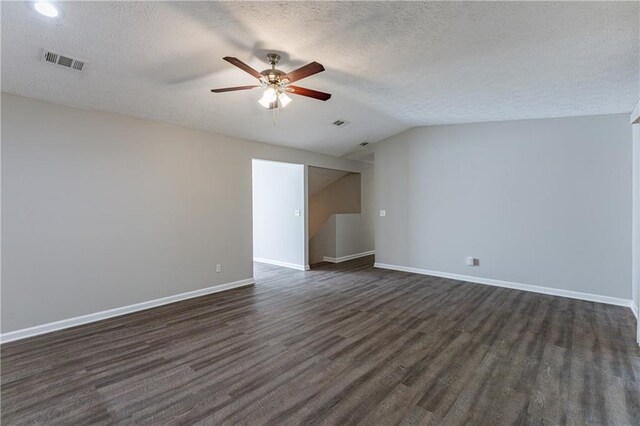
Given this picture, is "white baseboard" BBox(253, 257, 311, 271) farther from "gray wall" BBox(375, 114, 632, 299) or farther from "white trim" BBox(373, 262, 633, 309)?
"white trim" BBox(373, 262, 633, 309)

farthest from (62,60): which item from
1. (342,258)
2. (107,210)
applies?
(342,258)

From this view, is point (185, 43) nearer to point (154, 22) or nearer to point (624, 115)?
point (154, 22)

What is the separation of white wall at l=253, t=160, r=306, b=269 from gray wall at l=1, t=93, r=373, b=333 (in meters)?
1.59

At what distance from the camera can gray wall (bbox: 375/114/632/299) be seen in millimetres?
4297

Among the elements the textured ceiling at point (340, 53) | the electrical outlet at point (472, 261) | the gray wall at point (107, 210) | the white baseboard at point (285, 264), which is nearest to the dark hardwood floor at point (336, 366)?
the gray wall at point (107, 210)

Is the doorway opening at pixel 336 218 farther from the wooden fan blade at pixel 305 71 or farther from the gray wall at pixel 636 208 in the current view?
the gray wall at pixel 636 208

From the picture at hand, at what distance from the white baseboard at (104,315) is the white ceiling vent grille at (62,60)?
2.77 metres

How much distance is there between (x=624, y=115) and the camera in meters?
4.21

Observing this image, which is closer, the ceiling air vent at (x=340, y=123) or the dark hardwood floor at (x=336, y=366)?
the dark hardwood floor at (x=336, y=366)

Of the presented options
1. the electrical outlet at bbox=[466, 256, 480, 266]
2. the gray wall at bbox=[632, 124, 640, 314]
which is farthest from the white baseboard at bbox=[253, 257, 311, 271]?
the gray wall at bbox=[632, 124, 640, 314]

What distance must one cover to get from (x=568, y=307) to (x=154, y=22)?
19.1 ft

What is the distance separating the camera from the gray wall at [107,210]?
3201 millimetres

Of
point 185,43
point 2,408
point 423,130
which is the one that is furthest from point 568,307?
point 2,408

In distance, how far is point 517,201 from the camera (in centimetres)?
500
